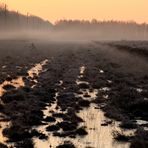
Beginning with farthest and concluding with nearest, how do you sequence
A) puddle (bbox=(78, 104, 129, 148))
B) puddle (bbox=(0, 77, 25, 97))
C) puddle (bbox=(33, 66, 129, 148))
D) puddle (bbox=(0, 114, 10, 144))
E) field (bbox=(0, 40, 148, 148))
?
puddle (bbox=(0, 77, 25, 97)) → field (bbox=(0, 40, 148, 148)) → puddle (bbox=(0, 114, 10, 144)) → puddle (bbox=(78, 104, 129, 148)) → puddle (bbox=(33, 66, 129, 148))

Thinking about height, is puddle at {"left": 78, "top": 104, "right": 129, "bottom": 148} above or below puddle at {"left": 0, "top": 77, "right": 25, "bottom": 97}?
above

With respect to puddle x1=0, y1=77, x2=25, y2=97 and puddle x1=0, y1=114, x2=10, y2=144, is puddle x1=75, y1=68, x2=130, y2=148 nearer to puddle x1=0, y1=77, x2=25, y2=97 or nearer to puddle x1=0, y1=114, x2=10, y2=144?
puddle x1=0, y1=114, x2=10, y2=144

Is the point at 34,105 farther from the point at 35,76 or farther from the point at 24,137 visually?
the point at 35,76

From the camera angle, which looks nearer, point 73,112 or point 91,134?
point 91,134

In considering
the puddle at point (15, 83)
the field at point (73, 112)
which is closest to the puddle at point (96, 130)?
the field at point (73, 112)

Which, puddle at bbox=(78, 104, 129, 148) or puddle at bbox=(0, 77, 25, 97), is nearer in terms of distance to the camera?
puddle at bbox=(78, 104, 129, 148)

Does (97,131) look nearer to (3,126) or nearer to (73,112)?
(73,112)

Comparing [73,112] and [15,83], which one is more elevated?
[73,112]

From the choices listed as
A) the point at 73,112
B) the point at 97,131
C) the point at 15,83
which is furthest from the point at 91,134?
the point at 15,83

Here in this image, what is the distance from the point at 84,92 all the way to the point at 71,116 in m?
7.62

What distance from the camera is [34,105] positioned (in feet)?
68.7

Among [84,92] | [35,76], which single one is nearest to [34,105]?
→ [84,92]

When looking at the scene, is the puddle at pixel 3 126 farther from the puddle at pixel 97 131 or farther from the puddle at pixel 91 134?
the puddle at pixel 97 131

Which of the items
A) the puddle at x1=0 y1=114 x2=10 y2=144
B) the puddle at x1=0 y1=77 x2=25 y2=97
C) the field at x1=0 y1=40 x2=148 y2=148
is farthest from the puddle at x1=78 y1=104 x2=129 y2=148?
the puddle at x1=0 y1=77 x2=25 y2=97
